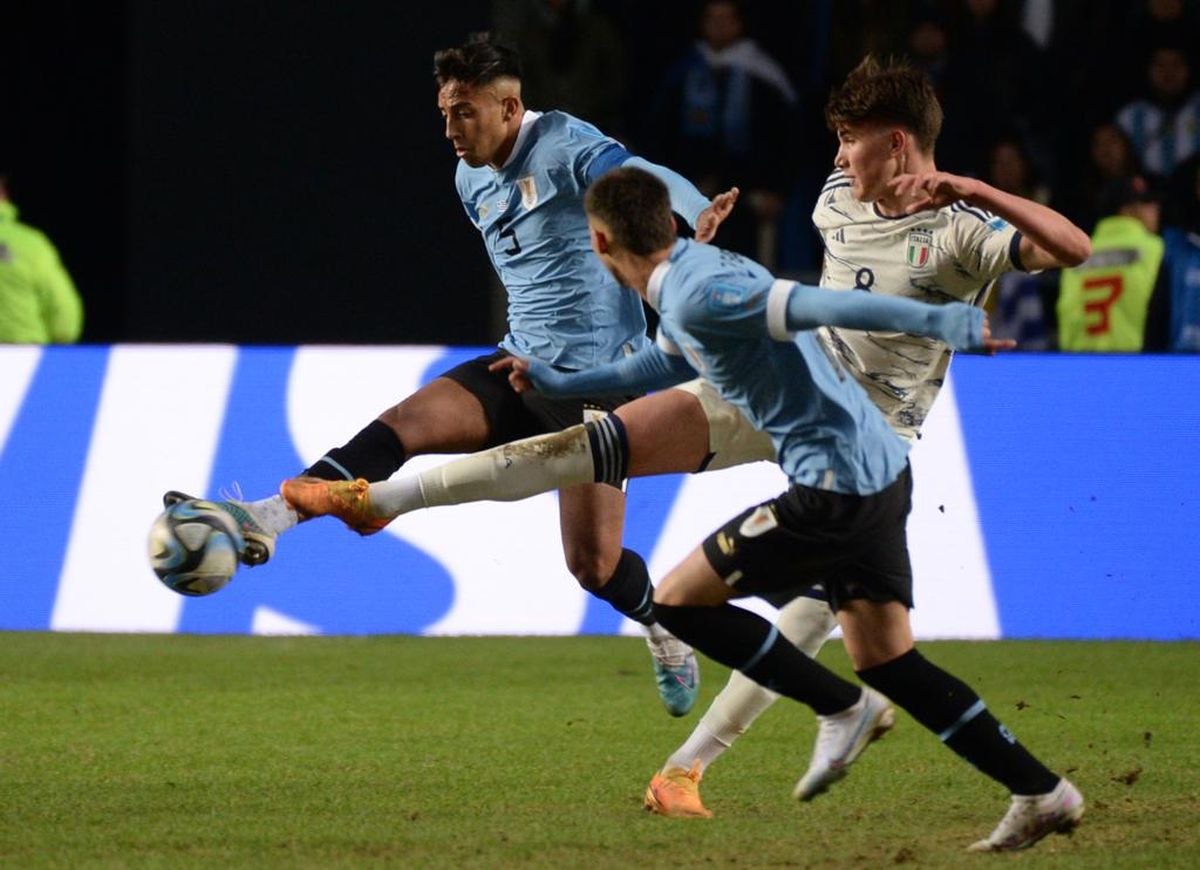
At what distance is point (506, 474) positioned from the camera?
5.73m

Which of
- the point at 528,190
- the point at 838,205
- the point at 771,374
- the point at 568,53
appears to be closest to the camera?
the point at 771,374

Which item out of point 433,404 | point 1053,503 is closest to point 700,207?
point 433,404

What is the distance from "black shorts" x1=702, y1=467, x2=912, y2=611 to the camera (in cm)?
509

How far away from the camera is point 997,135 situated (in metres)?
12.3

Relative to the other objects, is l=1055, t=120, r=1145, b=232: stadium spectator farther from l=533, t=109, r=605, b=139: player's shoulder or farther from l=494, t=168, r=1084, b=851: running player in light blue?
l=494, t=168, r=1084, b=851: running player in light blue

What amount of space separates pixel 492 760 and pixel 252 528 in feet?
3.96

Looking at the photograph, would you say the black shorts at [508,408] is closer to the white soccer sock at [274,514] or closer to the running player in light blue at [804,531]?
the white soccer sock at [274,514]

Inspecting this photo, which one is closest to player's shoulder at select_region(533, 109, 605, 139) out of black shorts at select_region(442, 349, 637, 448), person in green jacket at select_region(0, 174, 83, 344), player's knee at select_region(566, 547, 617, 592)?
black shorts at select_region(442, 349, 637, 448)

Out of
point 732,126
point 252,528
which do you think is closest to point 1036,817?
point 252,528

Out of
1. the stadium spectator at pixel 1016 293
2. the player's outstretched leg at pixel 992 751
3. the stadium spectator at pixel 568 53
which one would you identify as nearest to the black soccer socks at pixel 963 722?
the player's outstretched leg at pixel 992 751

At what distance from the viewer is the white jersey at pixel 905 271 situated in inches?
224

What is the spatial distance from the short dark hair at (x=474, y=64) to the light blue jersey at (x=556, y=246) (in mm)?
224

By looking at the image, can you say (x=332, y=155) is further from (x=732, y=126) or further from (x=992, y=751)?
(x=992, y=751)

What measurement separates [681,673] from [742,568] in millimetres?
1895
